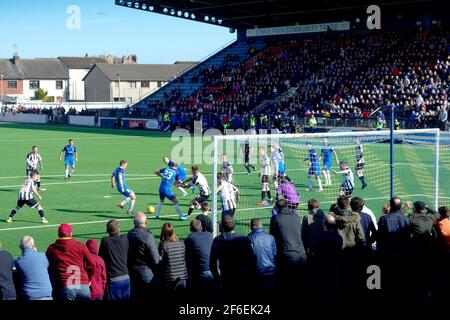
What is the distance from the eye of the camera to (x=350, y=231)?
437 inches

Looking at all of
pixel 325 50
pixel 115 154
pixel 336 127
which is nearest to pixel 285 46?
pixel 325 50

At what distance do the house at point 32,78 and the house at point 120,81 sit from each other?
768 centimetres

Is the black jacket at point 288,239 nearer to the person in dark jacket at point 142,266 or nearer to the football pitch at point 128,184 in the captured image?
the person in dark jacket at point 142,266

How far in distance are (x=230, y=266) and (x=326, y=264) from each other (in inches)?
55.7

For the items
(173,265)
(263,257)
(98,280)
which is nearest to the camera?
(98,280)

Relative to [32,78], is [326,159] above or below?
below

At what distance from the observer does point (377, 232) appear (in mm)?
11297

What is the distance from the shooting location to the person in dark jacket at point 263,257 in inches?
406

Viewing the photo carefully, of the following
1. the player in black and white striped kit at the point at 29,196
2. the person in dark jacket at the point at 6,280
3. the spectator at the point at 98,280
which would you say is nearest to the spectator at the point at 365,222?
the spectator at the point at 98,280

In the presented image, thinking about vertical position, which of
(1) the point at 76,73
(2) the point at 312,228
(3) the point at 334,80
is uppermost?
(1) the point at 76,73

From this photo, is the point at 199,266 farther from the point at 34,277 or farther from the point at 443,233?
the point at 443,233

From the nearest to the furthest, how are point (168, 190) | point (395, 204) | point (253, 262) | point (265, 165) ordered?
point (253, 262), point (395, 204), point (168, 190), point (265, 165)

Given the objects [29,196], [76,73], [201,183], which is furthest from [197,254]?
[76,73]

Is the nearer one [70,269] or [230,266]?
[70,269]
